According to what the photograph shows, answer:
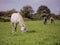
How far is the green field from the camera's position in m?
2.67

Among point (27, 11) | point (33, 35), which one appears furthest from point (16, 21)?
point (27, 11)

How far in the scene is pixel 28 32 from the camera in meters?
3.20

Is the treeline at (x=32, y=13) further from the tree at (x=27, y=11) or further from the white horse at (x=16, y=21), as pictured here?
the white horse at (x=16, y=21)

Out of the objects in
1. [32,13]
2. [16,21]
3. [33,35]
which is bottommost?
[33,35]

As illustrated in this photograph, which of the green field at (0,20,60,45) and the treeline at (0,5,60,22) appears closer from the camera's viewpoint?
the green field at (0,20,60,45)

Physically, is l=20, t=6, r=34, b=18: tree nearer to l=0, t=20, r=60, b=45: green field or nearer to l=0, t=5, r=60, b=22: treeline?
l=0, t=5, r=60, b=22: treeline

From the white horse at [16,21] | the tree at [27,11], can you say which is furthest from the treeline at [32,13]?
the white horse at [16,21]

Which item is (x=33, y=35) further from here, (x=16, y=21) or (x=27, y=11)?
(x=16, y=21)

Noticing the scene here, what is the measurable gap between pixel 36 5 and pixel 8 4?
0.34 m

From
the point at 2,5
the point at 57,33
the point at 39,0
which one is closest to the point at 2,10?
the point at 2,5

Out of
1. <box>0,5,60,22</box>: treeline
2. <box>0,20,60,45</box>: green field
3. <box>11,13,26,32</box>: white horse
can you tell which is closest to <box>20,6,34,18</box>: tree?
<box>0,5,60,22</box>: treeline

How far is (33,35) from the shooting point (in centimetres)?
300

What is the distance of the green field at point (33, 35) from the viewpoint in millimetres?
2674

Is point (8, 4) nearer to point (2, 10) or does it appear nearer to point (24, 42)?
point (2, 10)
